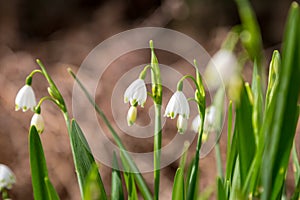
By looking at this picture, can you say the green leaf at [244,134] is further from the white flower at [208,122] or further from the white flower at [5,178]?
the white flower at [5,178]

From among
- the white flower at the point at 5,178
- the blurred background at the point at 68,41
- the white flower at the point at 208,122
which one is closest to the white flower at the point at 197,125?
the white flower at the point at 208,122

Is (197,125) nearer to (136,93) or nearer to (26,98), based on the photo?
(136,93)

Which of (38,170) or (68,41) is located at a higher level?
(68,41)

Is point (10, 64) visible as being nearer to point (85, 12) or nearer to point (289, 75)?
point (85, 12)

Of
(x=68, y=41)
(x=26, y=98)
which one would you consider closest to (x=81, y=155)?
(x=26, y=98)

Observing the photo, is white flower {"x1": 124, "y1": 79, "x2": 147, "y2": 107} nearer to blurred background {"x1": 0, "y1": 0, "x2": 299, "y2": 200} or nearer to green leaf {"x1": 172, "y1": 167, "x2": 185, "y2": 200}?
green leaf {"x1": 172, "y1": 167, "x2": 185, "y2": 200}

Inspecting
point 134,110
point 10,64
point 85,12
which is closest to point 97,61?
point 10,64
